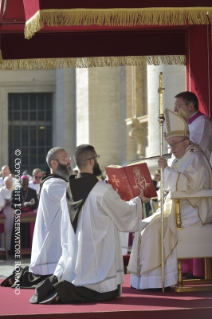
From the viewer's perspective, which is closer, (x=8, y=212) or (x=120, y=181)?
(x=120, y=181)

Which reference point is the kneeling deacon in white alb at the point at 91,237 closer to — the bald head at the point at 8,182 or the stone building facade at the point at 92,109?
the stone building facade at the point at 92,109

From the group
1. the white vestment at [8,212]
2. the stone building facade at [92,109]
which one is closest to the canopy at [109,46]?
the stone building facade at [92,109]

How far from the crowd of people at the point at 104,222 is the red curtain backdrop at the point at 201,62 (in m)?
→ 0.55

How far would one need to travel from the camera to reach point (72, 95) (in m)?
26.4

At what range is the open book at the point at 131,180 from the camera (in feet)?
23.2

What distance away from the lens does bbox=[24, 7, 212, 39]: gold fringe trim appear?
6.34 metres

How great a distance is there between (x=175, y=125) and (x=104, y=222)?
1.28 meters

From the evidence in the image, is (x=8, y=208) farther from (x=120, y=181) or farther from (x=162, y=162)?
(x=162, y=162)

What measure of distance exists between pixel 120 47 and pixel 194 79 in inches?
38.4

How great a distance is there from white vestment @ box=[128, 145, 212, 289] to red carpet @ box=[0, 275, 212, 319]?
1.36ft

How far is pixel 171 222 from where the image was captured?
714 centimetres

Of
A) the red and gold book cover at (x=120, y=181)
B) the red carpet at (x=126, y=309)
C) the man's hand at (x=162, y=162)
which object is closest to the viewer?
the red carpet at (x=126, y=309)

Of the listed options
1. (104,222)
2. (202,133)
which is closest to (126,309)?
(104,222)

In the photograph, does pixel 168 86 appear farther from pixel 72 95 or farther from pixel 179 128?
pixel 72 95
